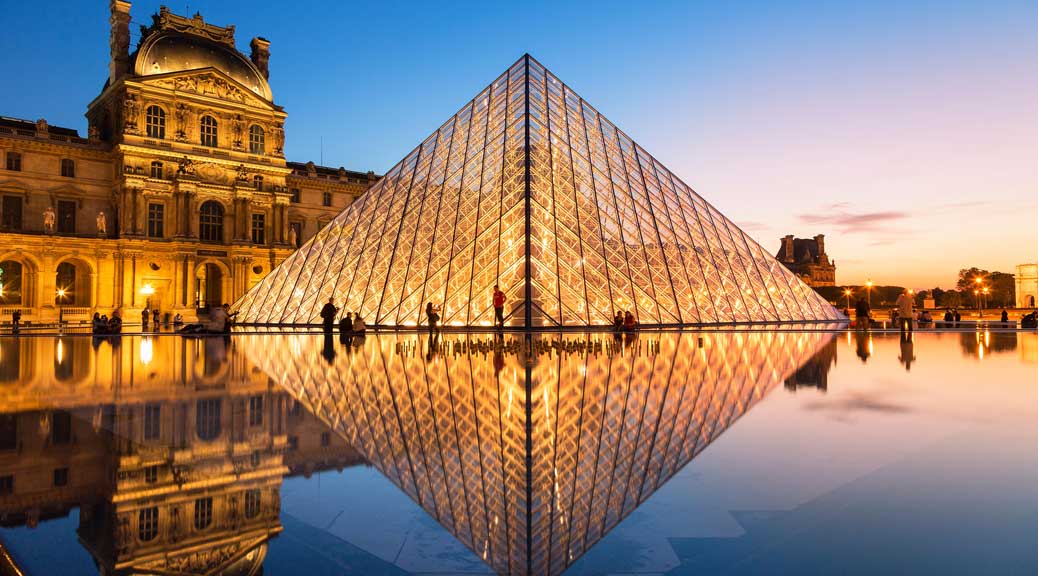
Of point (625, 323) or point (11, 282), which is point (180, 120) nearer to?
point (11, 282)

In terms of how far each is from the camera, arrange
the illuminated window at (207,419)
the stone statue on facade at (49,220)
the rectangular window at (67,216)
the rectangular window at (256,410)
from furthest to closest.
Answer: the rectangular window at (67,216) < the stone statue on facade at (49,220) < the rectangular window at (256,410) < the illuminated window at (207,419)

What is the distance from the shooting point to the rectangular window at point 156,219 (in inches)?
1697

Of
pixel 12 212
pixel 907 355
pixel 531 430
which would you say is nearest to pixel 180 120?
pixel 12 212

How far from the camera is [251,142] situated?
155 ft

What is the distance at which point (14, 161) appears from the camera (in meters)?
40.5

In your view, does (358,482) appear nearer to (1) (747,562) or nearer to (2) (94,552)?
(2) (94,552)

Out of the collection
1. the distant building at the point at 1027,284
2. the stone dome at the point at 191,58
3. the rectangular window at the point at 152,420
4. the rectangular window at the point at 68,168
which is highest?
the stone dome at the point at 191,58

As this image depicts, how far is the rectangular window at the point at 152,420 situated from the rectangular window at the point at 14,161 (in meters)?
44.2

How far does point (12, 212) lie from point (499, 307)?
123ft

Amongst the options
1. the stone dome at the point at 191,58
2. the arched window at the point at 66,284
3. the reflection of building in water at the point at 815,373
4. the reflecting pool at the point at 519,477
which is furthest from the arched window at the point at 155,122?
the reflection of building in water at the point at 815,373

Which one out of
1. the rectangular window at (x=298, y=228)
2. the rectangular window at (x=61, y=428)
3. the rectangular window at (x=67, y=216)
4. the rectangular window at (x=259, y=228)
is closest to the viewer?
the rectangular window at (x=61, y=428)

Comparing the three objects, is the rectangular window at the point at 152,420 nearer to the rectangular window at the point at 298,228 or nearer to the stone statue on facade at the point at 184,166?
the stone statue on facade at the point at 184,166

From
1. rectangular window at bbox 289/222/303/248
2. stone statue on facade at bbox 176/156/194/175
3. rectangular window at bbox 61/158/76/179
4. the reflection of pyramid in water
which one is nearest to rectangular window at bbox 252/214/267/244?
rectangular window at bbox 289/222/303/248

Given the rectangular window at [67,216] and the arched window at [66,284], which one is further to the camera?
the rectangular window at [67,216]
